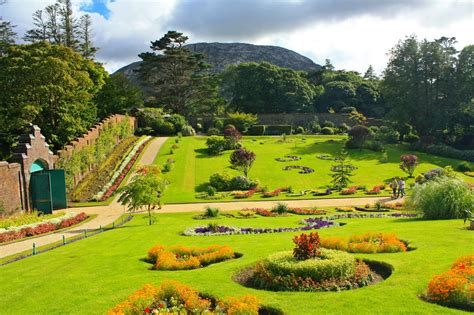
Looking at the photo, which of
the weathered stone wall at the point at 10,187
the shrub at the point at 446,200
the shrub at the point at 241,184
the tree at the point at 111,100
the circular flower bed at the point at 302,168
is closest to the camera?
the shrub at the point at 446,200

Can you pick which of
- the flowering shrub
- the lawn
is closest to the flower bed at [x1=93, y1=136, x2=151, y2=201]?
the lawn

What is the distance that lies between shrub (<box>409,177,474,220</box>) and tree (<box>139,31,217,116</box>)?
57428mm

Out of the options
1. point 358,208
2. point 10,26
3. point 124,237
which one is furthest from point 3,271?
point 10,26

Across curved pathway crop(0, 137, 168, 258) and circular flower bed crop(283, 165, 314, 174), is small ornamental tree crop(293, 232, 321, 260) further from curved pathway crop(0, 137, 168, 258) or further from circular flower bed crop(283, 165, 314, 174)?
circular flower bed crop(283, 165, 314, 174)

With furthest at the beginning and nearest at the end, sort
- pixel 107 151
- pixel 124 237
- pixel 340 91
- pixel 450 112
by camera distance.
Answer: pixel 340 91, pixel 450 112, pixel 107 151, pixel 124 237

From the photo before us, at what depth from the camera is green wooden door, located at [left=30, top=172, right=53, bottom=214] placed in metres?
27.8

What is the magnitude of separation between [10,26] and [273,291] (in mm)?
67334

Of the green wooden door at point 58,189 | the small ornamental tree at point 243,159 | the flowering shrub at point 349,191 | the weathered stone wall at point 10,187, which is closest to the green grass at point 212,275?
the weathered stone wall at point 10,187

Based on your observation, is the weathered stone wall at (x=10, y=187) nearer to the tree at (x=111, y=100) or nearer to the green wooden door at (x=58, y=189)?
the green wooden door at (x=58, y=189)

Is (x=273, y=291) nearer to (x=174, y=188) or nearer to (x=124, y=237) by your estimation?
(x=124, y=237)

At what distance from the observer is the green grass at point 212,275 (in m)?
9.11

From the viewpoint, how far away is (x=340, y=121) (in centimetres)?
7306

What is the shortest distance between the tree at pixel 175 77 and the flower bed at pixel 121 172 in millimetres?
21949

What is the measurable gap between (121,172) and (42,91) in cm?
993
